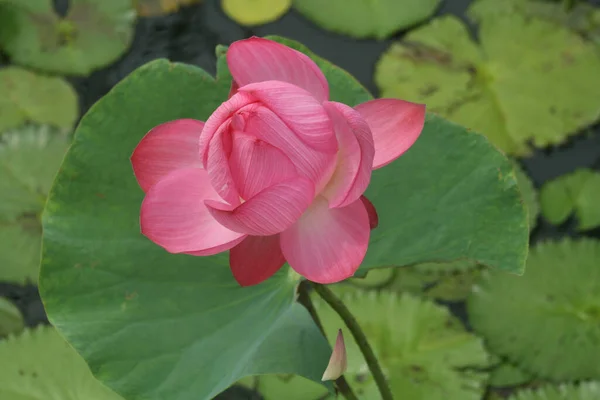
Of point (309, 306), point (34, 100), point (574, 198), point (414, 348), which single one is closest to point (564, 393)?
point (414, 348)

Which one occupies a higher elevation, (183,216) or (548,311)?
(183,216)

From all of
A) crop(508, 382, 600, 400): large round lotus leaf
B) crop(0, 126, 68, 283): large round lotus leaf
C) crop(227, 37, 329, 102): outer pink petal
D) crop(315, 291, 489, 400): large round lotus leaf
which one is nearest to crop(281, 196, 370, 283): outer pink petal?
crop(227, 37, 329, 102): outer pink petal

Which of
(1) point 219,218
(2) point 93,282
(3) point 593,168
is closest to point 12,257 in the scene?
(2) point 93,282

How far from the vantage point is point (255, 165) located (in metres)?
0.49

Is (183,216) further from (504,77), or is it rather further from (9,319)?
(504,77)

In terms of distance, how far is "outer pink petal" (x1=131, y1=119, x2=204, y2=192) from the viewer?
561 millimetres

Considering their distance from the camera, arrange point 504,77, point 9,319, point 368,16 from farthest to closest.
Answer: point 368,16 → point 504,77 → point 9,319

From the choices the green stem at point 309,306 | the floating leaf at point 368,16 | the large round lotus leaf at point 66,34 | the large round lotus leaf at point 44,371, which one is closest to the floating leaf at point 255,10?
the floating leaf at point 368,16

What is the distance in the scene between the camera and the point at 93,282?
2.16 feet

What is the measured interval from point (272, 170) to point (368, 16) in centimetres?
103

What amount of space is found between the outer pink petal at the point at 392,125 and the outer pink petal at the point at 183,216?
0.49ft

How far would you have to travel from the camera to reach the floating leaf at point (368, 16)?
4.68 feet

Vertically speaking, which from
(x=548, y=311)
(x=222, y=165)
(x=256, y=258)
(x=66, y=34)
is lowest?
(x=548, y=311)

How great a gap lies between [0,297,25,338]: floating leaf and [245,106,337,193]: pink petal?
2.68 feet
